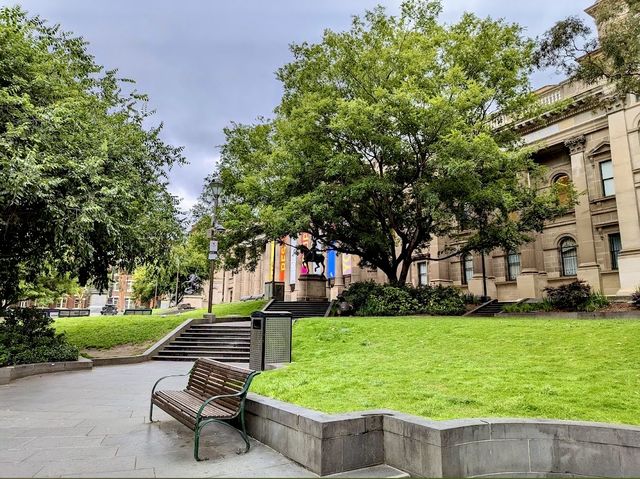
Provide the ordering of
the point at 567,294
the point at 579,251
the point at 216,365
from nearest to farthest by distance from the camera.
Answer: the point at 216,365 → the point at 567,294 → the point at 579,251

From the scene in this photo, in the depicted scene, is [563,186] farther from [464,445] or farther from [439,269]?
[464,445]

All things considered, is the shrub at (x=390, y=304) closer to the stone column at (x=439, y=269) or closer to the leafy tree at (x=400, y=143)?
the leafy tree at (x=400, y=143)

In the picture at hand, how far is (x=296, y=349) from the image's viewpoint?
13461mm

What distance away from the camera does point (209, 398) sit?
6.01 meters

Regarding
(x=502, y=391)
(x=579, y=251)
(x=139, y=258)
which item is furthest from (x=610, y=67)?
(x=579, y=251)

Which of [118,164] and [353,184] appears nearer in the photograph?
[118,164]

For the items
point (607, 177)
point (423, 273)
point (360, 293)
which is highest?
point (607, 177)

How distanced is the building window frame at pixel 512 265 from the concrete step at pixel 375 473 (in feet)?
97.0

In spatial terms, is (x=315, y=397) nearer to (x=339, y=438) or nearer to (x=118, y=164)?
(x=339, y=438)

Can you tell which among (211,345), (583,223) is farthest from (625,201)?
(211,345)

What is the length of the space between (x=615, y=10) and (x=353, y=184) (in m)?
12.3

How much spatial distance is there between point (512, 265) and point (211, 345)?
23233 millimetres

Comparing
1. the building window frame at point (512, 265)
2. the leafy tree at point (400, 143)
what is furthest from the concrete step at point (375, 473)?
the building window frame at point (512, 265)

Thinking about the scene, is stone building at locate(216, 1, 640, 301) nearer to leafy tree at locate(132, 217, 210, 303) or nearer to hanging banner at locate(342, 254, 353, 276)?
hanging banner at locate(342, 254, 353, 276)
